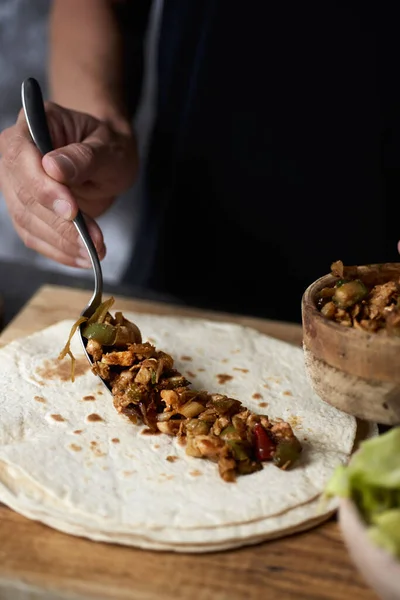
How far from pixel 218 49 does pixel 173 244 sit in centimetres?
92

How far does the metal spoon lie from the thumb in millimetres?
80

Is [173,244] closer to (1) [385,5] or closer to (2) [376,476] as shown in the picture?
(1) [385,5]

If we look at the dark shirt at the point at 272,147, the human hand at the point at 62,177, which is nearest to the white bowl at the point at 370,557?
the human hand at the point at 62,177

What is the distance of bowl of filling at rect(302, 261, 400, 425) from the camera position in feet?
5.94

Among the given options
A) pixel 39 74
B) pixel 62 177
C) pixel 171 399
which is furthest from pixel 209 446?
pixel 39 74

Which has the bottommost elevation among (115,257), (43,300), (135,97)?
(115,257)

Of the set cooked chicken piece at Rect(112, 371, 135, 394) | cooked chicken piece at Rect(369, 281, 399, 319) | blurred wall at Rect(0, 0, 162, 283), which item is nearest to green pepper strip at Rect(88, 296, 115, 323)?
cooked chicken piece at Rect(112, 371, 135, 394)

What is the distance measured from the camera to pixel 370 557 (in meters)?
1.37

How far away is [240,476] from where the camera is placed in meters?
1.95

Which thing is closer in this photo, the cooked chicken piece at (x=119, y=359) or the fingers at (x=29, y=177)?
the cooked chicken piece at (x=119, y=359)

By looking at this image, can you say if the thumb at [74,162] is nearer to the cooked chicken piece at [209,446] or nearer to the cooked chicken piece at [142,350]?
the cooked chicken piece at [142,350]

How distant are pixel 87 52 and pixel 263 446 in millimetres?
2162

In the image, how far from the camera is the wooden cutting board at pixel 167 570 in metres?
1.65

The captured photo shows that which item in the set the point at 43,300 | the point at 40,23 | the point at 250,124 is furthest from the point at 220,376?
the point at 40,23
